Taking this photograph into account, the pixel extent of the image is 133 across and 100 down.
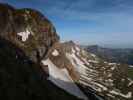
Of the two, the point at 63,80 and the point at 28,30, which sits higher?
the point at 28,30

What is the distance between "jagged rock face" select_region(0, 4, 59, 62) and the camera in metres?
92.5

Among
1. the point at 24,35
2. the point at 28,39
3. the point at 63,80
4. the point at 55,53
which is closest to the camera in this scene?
the point at 24,35

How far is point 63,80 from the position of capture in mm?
112375

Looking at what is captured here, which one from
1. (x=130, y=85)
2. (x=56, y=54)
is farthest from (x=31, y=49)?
(x=130, y=85)

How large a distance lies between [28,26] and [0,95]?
267 feet

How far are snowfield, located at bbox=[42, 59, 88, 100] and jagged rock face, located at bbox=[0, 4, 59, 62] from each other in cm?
871

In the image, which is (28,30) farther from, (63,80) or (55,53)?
(63,80)

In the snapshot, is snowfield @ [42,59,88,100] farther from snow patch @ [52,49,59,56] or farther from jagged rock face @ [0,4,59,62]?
jagged rock face @ [0,4,59,62]

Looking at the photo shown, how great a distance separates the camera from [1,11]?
93500 mm

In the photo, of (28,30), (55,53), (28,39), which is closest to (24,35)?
(28,39)

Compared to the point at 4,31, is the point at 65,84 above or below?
below

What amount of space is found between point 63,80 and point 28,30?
29924mm

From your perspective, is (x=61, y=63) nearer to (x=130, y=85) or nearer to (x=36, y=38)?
(x=36, y=38)

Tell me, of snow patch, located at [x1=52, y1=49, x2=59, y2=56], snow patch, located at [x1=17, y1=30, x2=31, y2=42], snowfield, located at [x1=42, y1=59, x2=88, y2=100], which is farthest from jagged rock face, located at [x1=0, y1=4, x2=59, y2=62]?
snowfield, located at [x1=42, y1=59, x2=88, y2=100]
